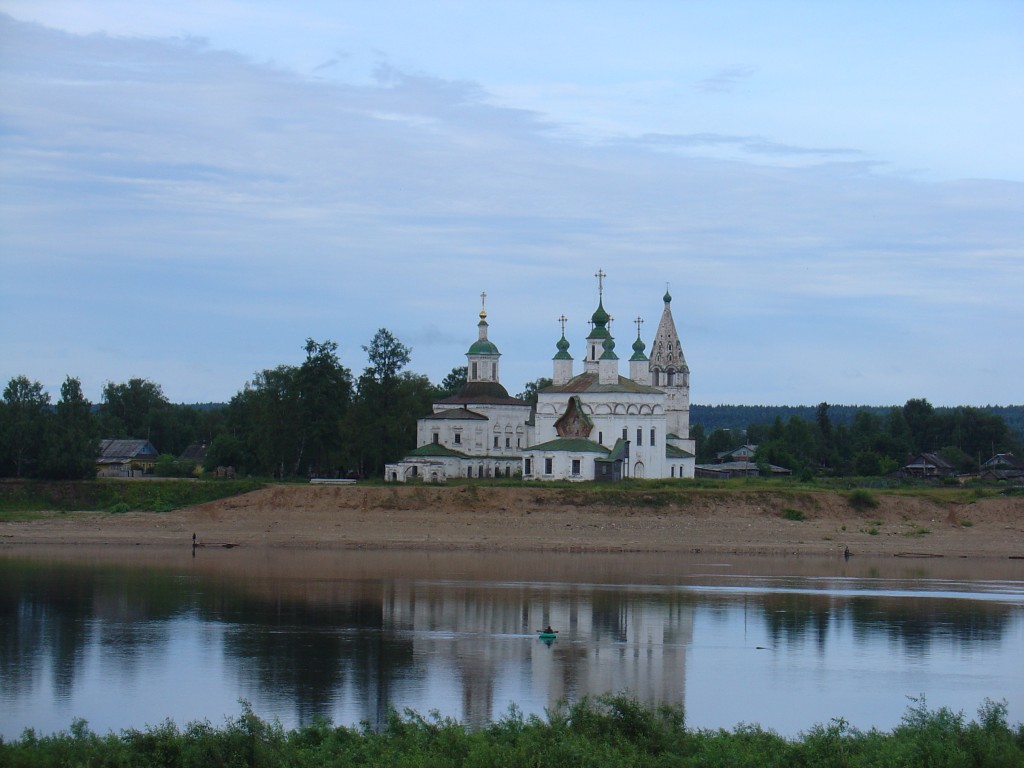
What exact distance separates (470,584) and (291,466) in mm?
35179

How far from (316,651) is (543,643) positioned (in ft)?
17.3

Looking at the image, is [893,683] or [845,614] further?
[845,614]

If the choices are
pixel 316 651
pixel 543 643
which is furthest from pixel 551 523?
pixel 316 651

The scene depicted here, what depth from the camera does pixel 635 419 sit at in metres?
70.0

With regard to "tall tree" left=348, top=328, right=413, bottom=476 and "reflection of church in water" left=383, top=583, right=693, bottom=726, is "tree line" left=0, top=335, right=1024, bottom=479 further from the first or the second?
"reflection of church in water" left=383, top=583, right=693, bottom=726

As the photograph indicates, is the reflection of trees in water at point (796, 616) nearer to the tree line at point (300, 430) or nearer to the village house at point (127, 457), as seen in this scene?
the tree line at point (300, 430)

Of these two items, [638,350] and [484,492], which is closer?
[484,492]

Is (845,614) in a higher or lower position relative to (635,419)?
lower

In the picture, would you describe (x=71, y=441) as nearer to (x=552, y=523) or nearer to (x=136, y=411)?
(x=552, y=523)

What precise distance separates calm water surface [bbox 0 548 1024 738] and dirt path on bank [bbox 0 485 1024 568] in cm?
581

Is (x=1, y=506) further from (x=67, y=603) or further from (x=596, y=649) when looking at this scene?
(x=596, y=649)

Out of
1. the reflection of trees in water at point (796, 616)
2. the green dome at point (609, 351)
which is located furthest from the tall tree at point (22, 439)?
the reflection of trees in water at point (796, 616)

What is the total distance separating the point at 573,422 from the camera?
7056 cm

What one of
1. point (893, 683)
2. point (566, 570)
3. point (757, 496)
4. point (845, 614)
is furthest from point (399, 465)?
point (893, 683)
